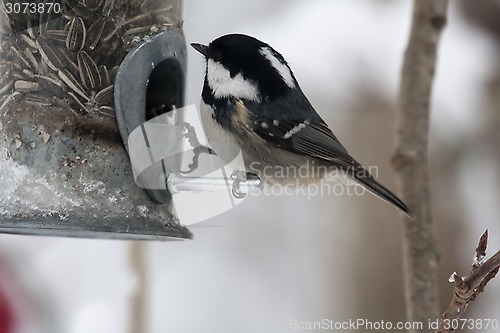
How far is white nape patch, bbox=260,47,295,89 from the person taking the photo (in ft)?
8.96

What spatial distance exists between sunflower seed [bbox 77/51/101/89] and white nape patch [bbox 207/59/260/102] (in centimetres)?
45

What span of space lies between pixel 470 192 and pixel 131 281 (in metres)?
2.60

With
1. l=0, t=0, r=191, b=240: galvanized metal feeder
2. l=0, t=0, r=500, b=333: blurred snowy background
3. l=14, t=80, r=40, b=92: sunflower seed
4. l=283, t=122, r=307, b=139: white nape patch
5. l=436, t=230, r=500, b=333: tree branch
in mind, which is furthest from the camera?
l=0, t=0, r=500, b=333: blurred snowy background

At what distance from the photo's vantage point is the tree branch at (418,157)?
245cm

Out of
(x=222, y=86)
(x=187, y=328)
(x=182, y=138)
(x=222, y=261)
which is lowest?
(x=187, y=328)

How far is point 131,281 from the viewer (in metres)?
3.43

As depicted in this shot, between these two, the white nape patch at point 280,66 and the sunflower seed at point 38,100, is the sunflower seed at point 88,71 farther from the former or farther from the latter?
the white nape patch at point 280,66

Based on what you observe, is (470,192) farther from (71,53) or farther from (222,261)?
(71,53)

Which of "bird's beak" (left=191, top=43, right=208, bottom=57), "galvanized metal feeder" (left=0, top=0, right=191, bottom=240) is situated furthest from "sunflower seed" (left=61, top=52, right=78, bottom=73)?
"bird's beak" (left=191, top=43, right=208, bottom=57)

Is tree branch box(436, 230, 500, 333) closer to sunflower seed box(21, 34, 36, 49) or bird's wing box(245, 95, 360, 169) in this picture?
bird's wing box(245, 95, 360, 169)

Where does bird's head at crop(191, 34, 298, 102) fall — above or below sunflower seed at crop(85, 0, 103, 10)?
below

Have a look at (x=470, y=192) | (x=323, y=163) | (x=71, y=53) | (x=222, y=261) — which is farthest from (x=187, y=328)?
(x=71, y=53)

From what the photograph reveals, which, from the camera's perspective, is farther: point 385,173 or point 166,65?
point 385,173

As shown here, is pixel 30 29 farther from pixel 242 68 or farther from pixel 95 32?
pixel 242 68
